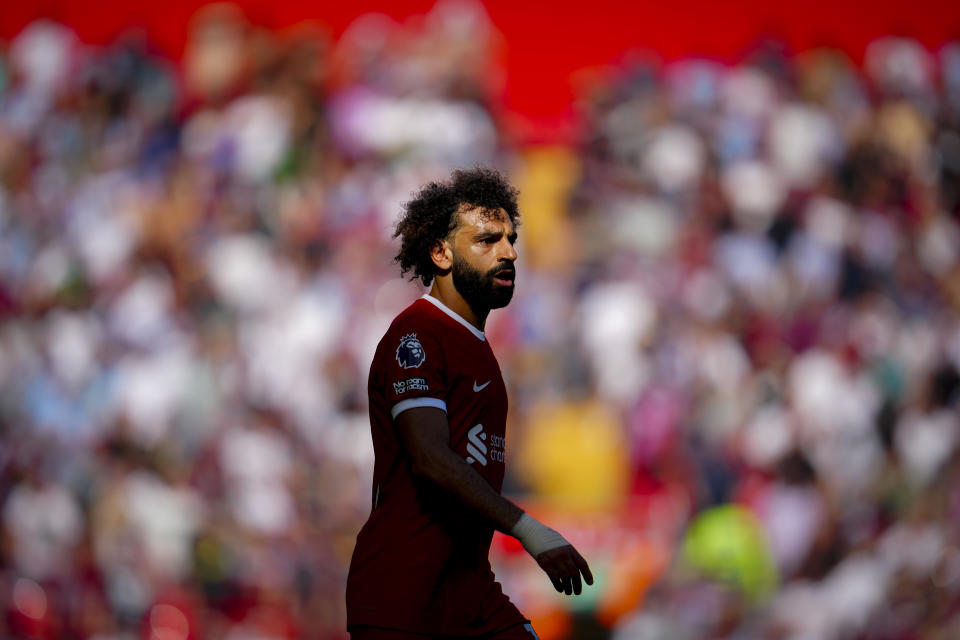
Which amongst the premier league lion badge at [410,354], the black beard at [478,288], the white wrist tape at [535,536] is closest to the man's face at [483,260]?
the black beard at [478,288]

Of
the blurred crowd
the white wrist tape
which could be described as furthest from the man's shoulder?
the blurred crowd

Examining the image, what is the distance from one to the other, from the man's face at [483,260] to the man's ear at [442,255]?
0.05ft

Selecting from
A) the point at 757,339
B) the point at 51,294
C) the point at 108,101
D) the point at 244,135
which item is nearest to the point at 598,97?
the point at 757,339

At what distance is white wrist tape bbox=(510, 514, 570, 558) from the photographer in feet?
7.44

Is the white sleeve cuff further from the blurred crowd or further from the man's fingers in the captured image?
the blurred crowd

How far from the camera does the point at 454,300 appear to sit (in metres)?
2.71

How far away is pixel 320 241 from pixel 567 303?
164 centimetres

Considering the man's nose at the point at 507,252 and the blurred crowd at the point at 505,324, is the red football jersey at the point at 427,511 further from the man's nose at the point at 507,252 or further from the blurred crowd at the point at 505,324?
the blurred crowd at the point at 505,324

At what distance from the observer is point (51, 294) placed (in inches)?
280

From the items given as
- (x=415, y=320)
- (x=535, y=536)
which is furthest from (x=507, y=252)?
(x=535, y=536)

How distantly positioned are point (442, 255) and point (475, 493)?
686 mm

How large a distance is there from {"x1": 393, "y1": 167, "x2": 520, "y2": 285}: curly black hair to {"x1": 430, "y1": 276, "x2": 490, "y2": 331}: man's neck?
0.11 m

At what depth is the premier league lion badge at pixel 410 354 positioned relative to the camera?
248 cm

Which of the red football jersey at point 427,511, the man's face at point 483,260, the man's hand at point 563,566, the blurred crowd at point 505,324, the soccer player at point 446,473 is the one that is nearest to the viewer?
the man's hand at point 563,566
